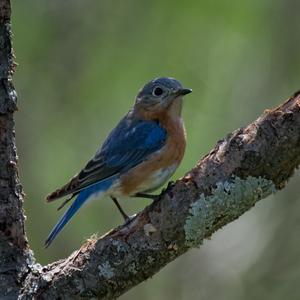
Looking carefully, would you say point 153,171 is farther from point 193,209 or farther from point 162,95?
point 193,209

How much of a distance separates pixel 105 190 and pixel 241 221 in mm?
2720

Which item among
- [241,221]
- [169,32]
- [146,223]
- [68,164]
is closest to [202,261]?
[241,221]

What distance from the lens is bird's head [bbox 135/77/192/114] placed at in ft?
25.6

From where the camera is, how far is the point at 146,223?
518cm

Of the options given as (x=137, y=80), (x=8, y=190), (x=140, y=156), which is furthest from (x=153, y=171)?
(x=137, y=80)

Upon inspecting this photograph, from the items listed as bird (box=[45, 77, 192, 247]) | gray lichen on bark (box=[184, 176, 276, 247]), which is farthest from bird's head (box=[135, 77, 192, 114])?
gray lichen on bark (box=[184, 176, 276, 247])

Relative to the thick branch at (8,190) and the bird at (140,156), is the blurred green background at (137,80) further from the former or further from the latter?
the thick branch at (8,190)

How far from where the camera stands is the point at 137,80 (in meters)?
10.6

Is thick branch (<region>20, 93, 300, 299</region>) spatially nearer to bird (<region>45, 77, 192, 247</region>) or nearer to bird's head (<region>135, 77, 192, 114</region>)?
bird (<region>45, 77, 192, 247</region>)

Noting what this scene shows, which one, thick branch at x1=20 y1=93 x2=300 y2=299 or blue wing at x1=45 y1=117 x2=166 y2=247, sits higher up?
blue wing at x1=45 y1=117 x2=166 y2=247

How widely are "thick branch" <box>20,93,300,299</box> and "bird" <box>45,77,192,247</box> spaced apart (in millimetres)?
1568

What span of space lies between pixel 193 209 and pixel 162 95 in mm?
3012

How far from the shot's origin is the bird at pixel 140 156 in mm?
7195

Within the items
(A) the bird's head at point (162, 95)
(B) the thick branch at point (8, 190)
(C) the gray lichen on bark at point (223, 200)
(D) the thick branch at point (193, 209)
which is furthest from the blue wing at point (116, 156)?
(C) the gray lichen on bark at point (223, 200)
